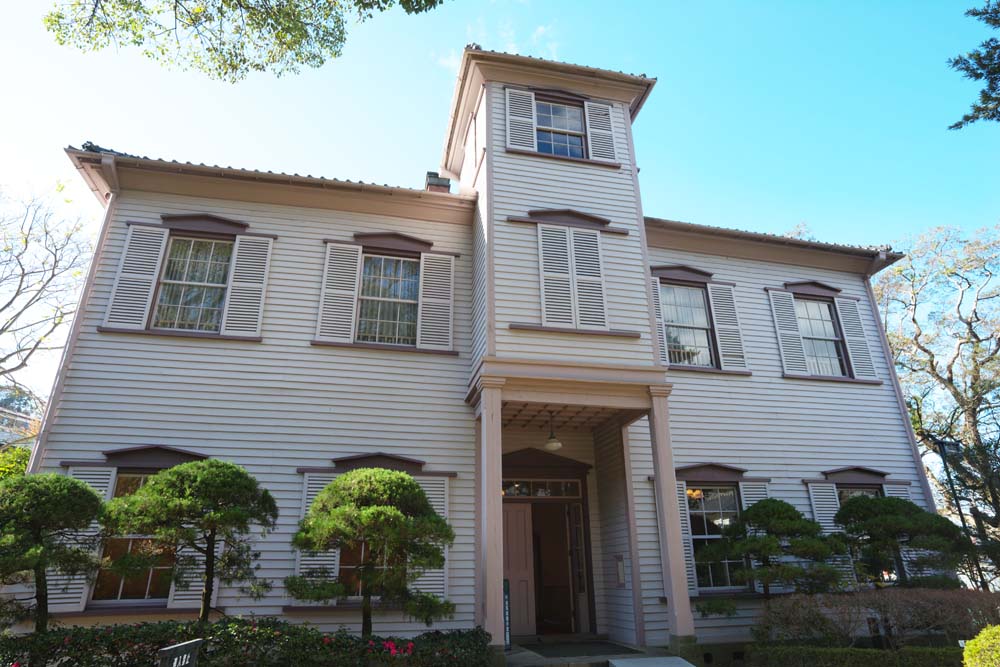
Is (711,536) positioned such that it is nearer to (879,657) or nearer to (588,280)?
(879,657)

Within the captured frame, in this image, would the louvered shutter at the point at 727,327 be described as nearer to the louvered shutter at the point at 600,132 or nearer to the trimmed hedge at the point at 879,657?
the louvered shutter at the point at 600,132

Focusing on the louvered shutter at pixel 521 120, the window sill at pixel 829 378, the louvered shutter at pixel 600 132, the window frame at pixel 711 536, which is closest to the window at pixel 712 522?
the window frame at pixel 711 536

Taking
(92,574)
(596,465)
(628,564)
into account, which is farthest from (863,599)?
(92,574)

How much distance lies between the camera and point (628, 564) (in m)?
8.52

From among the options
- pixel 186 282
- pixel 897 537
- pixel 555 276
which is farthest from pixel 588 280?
pixel 186 282

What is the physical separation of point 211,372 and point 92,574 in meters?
3.08

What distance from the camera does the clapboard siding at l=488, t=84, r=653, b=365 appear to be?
832cm

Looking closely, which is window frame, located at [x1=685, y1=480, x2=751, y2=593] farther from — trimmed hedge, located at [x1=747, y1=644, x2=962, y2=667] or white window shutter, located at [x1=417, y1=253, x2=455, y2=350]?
white window shutter, located at [x1=417, y1=253, x2=455, y2=350]

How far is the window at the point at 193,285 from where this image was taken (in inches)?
344

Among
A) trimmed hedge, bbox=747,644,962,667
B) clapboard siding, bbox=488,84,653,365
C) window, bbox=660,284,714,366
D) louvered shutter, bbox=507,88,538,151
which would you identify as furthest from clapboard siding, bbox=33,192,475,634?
trimmed hedge, bbox=747,644,962,667

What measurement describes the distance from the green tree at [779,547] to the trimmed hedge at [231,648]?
13.9 feet

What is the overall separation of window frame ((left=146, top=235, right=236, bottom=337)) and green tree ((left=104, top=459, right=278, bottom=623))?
125 inches

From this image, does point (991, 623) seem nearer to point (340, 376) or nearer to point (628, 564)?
point (628, 564)

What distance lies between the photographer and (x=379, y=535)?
571 centimetres
